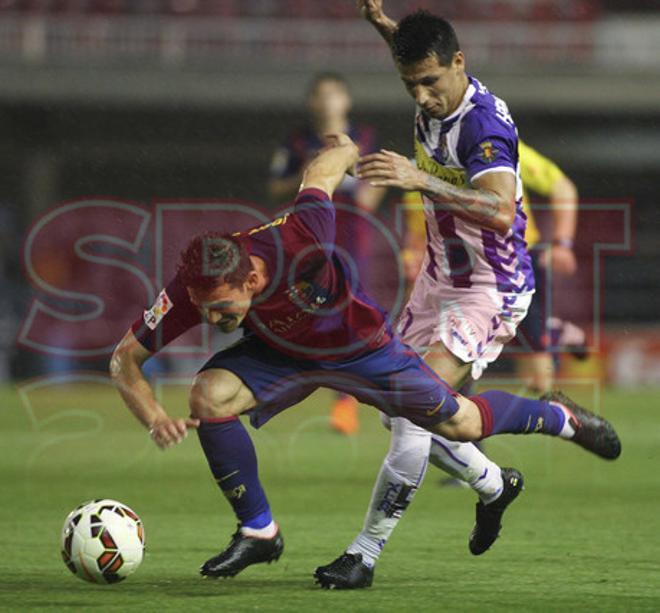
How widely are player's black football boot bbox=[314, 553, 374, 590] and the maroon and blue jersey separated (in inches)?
27.8

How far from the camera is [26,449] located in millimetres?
10219

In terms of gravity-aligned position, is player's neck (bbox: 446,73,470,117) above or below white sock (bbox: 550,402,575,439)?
above

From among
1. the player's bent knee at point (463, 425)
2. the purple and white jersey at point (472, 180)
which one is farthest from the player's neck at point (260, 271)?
the purple and white jersey at point (472, 180)

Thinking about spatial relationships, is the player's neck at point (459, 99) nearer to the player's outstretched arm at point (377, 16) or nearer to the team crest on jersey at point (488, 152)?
the team crest on jersey at point (488, 152)

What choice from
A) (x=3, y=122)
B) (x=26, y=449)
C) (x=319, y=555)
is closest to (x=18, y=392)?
(x=26, y=449)

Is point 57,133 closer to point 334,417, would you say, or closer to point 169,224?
point 169,224

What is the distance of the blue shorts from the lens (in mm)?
5086

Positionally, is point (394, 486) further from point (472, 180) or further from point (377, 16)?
point (377, 16)

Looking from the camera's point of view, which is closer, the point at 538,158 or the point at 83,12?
the point at 538,158

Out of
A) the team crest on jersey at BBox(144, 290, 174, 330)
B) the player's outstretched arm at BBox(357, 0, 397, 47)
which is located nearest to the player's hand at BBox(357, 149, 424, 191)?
the team crest on jersey at BBox(144, 290, 174, 330)

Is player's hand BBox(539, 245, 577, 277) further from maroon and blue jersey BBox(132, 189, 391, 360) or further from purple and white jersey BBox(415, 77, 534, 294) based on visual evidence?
maroon and blue jersey BBox(132, 189, 391, 360)

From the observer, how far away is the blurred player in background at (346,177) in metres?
8.97

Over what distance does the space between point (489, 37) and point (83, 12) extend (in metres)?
5.65

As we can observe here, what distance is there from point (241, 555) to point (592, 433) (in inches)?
58.8
